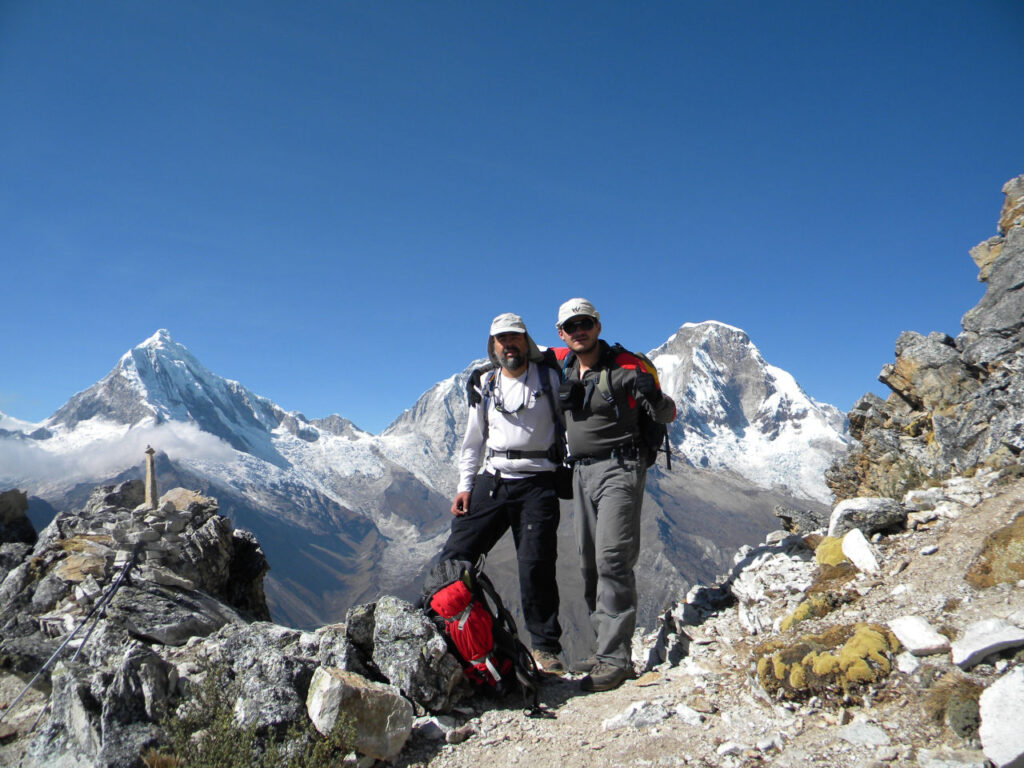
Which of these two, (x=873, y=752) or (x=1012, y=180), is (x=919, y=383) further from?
(x=873, y=752)

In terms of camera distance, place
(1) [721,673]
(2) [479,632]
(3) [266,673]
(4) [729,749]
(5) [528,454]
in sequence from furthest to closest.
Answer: (5) [528,454] < (2) [479,632] < (1) [721,673] < (3) [266,673] < (4) [729,749]

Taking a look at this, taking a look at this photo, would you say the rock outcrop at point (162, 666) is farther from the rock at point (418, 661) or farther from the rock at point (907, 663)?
the rock at point (907, 663)

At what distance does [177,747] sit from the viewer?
436 centimetres

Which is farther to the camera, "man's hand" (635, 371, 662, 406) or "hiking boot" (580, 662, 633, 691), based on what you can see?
"man's hand" (635, 371, 662, 406)

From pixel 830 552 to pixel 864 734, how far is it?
379cm

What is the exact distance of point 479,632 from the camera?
603 cm

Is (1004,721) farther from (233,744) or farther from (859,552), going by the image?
(233,744)

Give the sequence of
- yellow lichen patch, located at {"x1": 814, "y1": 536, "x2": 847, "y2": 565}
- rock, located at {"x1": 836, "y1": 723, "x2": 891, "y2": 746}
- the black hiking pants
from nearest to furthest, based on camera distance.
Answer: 1. rock, located at {"x1": 836, "y1": 723, "x2": 891, "y2": 746}
2. the black hiking pants
3. yellow lichen patch, located at {"x1": 814, "y1": 536, "x2": 847, "y2": 565}

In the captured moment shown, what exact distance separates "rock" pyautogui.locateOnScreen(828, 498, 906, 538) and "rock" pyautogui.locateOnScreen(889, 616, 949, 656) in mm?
2781

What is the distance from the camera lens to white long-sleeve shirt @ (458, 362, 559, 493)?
7012 mm

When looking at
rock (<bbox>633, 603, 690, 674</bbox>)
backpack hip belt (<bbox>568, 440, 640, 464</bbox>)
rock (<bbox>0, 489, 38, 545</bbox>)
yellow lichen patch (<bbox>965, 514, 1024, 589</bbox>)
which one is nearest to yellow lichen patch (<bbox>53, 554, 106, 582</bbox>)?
backpack hip belt (<bbox>568, 440, 640, 464</bbox>)

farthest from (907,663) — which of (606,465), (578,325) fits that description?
(578,325)

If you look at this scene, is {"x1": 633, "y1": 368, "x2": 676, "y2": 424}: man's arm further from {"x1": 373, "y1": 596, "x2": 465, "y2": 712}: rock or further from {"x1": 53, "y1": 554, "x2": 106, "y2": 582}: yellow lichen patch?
{"x1": 53, "y1": 554, "x2": 106, "y2": 582}: yellow lichen patch

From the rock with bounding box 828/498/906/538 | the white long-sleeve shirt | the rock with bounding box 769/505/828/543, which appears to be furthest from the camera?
the rock with bounding box 769/505/828/543
